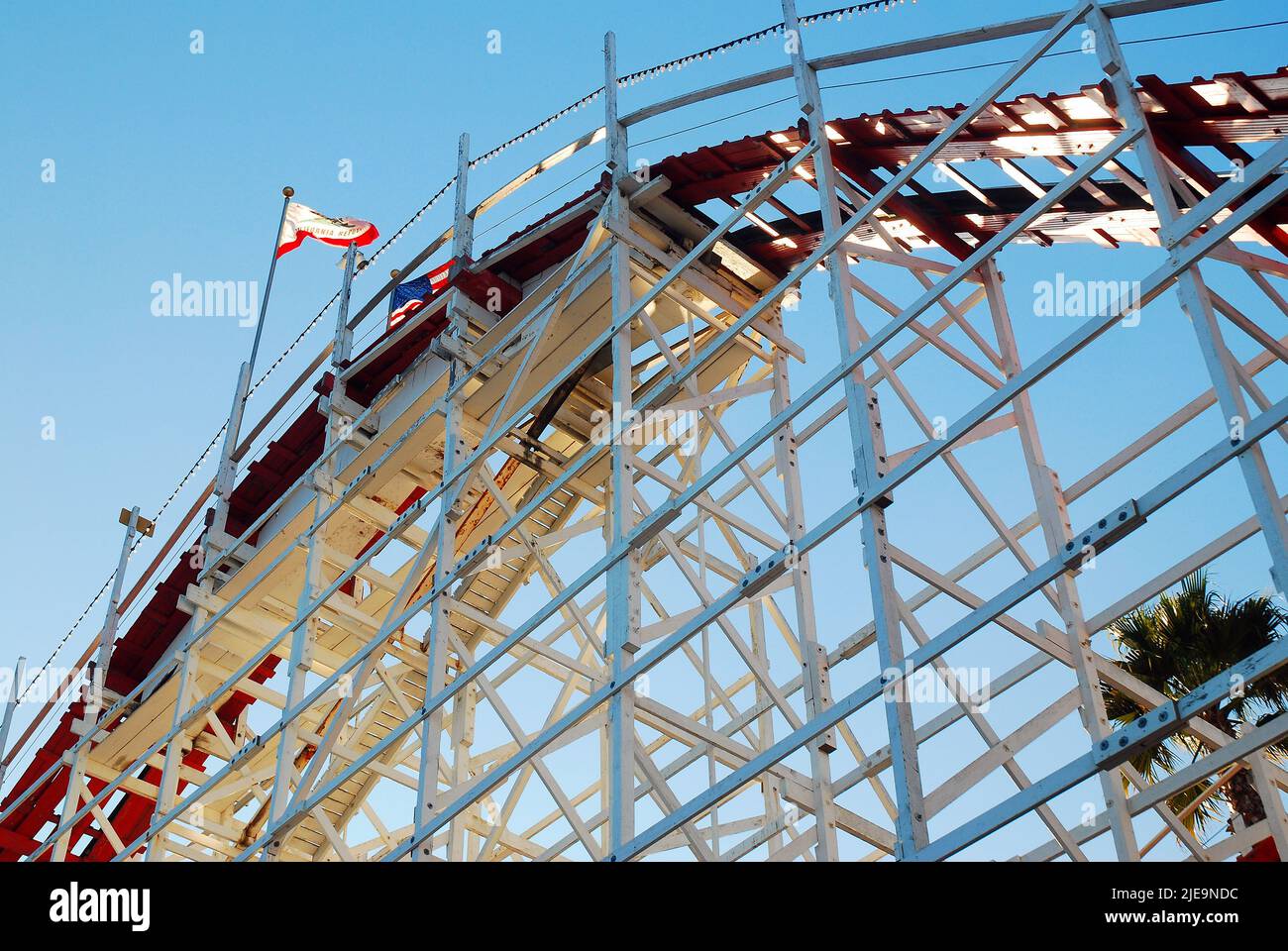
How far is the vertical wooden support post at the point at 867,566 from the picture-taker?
8922 millimetres

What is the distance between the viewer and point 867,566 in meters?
10.1

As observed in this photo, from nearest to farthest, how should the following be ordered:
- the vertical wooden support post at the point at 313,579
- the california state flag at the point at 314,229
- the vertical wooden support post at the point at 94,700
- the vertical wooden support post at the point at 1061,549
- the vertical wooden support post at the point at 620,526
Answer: the vertical wooden support post at the point at 1061,549, the vertical wooden support post at the point at 620,526, the vertical wooden support post at the point at 313,579, the vertical wooden support post at the point at 94,700, the california state flag at the point at 314,229

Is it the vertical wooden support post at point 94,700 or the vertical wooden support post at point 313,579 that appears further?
the vertical wooden support post at point 94,700

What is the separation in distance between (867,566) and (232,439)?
48.1 feet

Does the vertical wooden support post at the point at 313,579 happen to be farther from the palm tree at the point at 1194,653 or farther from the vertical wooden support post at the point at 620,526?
the palm tree at the point at 1194,653

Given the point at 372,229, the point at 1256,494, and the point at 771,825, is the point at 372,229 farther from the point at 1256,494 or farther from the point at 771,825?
the point at 1256,494

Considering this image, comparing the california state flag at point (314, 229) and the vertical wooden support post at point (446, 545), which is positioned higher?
the california state flag at point (314, 229)

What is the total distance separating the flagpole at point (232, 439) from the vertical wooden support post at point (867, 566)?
419 inches

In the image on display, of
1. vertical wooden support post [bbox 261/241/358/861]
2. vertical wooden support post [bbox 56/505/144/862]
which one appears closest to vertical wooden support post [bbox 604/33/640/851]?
vertical wooden support post [bbox 261/241/358/861]

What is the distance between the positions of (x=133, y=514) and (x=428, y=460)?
25.8 ft

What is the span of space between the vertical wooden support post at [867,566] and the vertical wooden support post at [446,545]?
359cm
